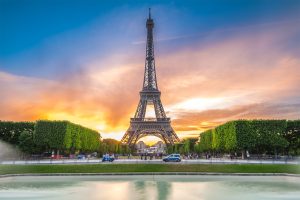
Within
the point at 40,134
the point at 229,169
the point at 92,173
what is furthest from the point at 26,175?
the point at 40,134

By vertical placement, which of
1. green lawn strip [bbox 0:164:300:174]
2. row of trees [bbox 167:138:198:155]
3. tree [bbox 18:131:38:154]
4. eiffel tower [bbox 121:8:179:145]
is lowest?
green lawn strip [bbox 0:164:300:174]

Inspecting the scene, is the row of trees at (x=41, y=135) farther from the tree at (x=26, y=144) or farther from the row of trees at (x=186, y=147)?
the row of trees at (x=186, y=147)

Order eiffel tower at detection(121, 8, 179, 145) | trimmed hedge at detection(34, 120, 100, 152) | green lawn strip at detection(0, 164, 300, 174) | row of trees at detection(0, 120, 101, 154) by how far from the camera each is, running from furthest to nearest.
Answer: eiffel tower at detection(121, 8, 179, 145)
row of trees at detection(0, 120, 101, 154)
trimmed hedge at detection(34, 120, 100, 152)
green lawn strip at detection(0, 164, 300, 174)

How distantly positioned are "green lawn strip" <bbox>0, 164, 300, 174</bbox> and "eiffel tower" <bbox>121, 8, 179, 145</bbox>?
178 ft

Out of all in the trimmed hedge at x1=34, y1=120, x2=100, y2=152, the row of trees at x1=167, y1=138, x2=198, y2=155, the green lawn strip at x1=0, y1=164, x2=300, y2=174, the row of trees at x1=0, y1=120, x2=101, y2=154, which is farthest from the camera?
the row of trees at x1=167, y1=138, x2=198, y2=155

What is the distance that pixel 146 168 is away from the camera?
3638 centimetres

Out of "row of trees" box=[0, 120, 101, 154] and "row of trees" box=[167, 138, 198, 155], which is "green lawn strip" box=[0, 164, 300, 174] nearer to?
"row of trees" box=[0, 120, 101, 154]

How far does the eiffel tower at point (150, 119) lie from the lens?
93.4 meters

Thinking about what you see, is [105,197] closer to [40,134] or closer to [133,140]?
[40,134]

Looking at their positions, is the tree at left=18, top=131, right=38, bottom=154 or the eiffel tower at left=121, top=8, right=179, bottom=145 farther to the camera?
the eiffel tower at left=121, top=8, right=179, bottom=145

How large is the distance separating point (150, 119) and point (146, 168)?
2361 inches

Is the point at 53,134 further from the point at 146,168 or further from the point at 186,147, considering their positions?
the point at 186,147

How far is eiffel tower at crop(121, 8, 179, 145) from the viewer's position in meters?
93.4

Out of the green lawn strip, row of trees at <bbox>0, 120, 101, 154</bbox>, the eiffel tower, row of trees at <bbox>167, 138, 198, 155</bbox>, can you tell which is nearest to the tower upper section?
the eiffel tower
